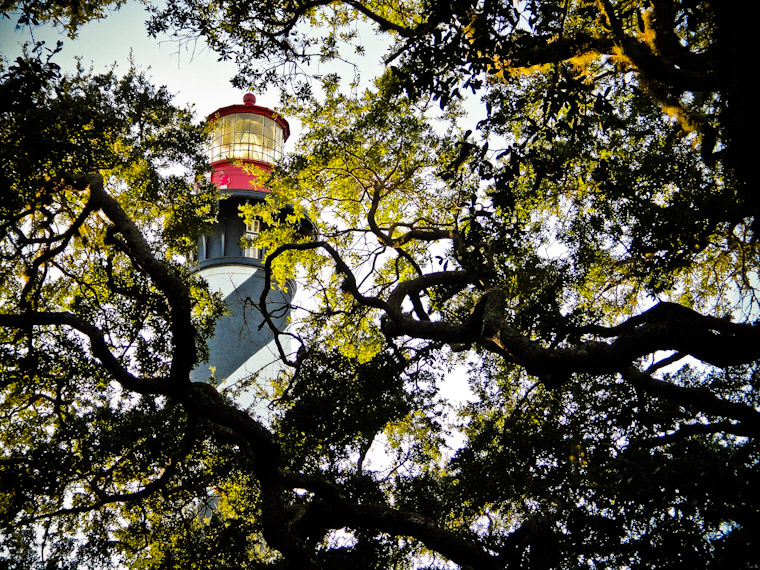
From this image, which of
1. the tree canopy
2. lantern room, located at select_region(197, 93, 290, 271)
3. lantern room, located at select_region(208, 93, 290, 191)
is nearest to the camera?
the tree canopy

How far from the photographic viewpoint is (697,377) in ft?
28.1

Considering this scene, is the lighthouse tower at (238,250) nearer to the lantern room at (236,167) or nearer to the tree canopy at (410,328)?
the lantern room at (236,167)

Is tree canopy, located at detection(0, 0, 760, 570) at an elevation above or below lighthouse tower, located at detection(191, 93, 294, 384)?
below

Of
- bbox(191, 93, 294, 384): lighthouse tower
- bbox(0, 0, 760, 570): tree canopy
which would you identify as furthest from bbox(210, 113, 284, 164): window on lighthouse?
bbox(0, 0, 760, 570): tree canopy

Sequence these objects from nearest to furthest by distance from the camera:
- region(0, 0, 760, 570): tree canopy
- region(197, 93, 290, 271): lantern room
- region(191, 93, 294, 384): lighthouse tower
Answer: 1. region(0, 0, 760, 570): tree canopy
2. region(191, 93, 294, 384): lighthouse tower
3. region(197, 93, 290, 271): lantern room

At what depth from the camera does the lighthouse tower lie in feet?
54.5

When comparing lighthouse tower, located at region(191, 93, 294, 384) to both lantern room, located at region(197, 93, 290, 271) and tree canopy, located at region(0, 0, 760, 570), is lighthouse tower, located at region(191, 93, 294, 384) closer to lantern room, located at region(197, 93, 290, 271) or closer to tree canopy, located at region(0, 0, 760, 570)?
lantern room, located at region(197, 93, 290, 271)

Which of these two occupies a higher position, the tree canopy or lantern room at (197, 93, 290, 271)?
lantern room at (197, 93, 290, 271)

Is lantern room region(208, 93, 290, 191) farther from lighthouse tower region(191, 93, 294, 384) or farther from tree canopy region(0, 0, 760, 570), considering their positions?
tree canopy region(0, 0, 760, 570)

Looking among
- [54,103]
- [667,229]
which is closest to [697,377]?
[667,229]

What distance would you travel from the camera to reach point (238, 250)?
61.3ft

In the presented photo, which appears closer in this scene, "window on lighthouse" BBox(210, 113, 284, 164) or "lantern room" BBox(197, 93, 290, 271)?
"lantern room" BBox(197, 93, 290, 271)

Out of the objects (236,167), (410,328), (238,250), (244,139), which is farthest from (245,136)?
(410,328)

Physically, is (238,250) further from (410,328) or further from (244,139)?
(410,328)
